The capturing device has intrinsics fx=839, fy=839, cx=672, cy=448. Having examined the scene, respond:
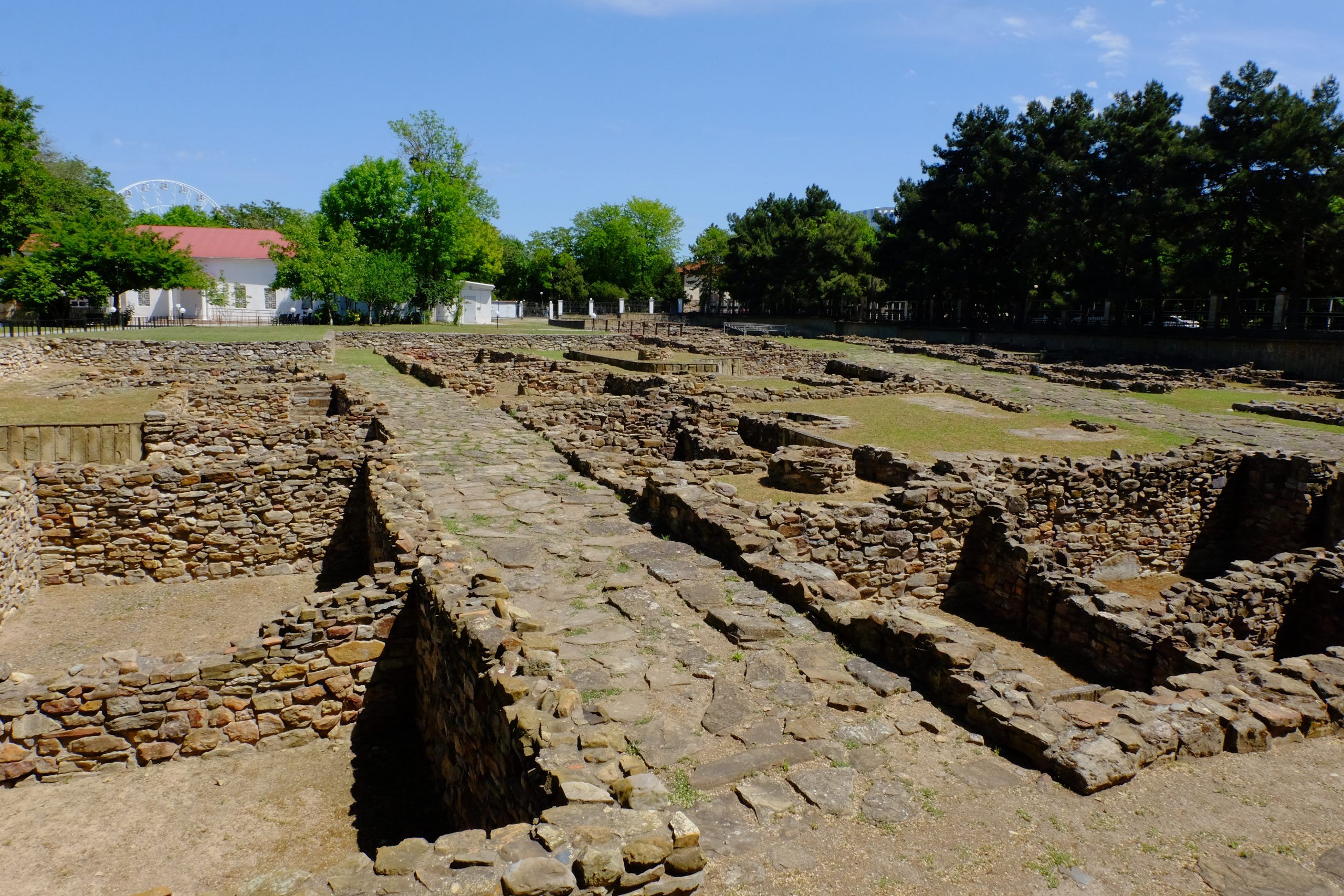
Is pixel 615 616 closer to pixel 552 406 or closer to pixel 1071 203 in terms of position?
pixel 552 406

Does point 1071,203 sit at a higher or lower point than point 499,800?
higher

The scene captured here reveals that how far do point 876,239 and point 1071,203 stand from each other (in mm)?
24039

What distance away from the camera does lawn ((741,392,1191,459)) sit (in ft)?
49.6

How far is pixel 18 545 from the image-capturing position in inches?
321

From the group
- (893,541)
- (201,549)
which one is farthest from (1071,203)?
(201,549)

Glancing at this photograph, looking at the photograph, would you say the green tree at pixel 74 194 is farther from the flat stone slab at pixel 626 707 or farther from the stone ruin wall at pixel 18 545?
the flat stone slab at pixel 626 707

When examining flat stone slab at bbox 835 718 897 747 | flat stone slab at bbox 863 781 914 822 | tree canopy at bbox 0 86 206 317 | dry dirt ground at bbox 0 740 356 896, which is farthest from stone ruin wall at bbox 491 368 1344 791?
tree canopy at bbox 0 86 206 317

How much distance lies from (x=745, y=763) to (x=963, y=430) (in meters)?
14.4

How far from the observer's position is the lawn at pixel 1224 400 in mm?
19016

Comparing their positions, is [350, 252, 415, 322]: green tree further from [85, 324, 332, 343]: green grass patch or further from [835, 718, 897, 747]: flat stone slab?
[835, 718, 897, 747]: flat stone slab

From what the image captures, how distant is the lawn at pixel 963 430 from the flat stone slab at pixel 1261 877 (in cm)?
1044

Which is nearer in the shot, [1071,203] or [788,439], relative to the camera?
[788,439]

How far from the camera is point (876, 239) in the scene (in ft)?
213

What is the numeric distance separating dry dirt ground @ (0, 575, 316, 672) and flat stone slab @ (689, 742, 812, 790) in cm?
493
